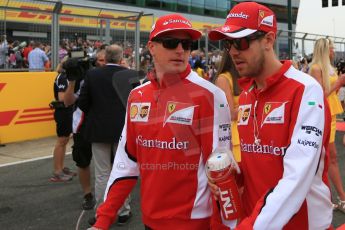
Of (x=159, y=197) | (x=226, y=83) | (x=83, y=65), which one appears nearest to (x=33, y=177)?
(x=83, y=65)

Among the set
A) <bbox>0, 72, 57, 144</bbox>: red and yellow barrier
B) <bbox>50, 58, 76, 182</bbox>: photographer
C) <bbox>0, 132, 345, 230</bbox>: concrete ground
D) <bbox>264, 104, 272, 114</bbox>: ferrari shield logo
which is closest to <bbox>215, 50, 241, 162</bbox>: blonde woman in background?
<bbox>0, 132, 345, 230</bbox>: concrete ground

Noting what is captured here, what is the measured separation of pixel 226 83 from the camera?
4.05 meters

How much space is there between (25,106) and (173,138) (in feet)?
25.9

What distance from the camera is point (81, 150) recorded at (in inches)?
207

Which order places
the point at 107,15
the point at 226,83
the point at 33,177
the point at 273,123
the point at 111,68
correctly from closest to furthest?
the point at 273,123 < the point at 226,83 < the point at 111,68 < the point at 33,177 < the point at 107,15

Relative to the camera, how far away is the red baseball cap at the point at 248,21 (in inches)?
77.9

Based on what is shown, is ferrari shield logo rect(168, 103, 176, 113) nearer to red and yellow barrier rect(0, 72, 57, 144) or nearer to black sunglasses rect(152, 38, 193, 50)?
black sunglasses rect(152, 38, 193, 50)

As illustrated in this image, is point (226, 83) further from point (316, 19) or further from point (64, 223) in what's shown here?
point (316, 19)

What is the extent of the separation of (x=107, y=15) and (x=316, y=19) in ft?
139

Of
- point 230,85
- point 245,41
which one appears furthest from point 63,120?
point 245,41

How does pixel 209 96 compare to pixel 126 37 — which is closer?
pixel 209 96

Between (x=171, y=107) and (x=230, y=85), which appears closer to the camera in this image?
(x=171, y=107)

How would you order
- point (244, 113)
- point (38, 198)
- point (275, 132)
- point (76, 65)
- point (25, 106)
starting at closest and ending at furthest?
point (275, 132) < point (244, 113) < point (76, 65) < point (38, 198) < point (25, 106)

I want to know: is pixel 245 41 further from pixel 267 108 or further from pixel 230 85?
pixel 230 85
